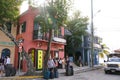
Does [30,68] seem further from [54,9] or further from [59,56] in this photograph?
[59,56]

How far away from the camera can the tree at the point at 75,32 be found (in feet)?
104

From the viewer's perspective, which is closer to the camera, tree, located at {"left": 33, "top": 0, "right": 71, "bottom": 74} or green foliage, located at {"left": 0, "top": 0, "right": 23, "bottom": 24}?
tree, located at {"left": 33, "top": 0, "right": 71, "bottom": 74}

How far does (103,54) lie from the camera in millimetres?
44750

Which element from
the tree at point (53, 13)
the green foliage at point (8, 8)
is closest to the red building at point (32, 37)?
the green foliage at point (8, 8)

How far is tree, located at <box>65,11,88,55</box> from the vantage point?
104 feet

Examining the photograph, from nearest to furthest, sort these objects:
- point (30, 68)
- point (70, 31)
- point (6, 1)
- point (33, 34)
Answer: point (30, 68), point (6, 1), point (33, 34), point (70, 31)

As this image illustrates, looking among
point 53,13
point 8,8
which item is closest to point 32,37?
point 8,8

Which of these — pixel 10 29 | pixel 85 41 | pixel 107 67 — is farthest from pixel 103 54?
pixel 10 29

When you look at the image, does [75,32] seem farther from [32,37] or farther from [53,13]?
[53,13]

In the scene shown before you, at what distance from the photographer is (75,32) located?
3231cm

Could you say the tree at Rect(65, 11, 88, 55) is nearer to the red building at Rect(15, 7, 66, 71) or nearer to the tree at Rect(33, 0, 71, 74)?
the red building at Rect(15, 7, 66, 71)

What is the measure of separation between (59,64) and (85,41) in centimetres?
1112

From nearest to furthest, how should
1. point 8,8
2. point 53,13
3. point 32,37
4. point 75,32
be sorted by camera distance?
point 53,13
point 8,8
point 32,37
point 75,32

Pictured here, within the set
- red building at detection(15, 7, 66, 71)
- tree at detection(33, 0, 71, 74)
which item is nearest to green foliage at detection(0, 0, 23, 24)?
red building at detection(15, 7, 66, 71)
